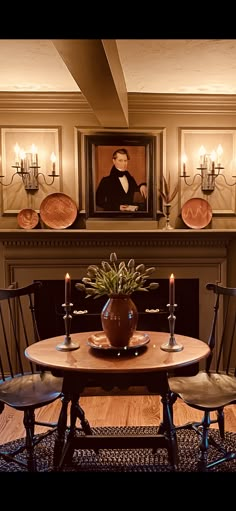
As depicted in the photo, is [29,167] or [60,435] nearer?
[60,435]

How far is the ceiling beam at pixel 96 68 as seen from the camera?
69.0 inches

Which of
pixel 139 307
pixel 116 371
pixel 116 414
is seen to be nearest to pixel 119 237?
pixel 139 307

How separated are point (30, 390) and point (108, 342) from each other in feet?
1.61

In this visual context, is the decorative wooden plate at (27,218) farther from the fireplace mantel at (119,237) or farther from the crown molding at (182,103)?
the crown molding at (182,103)

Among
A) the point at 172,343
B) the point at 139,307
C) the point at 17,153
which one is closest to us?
the point at 172,343

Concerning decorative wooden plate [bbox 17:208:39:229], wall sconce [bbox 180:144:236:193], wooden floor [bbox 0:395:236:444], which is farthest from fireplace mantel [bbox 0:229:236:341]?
wooden floor [bbox 0:395:236:444]

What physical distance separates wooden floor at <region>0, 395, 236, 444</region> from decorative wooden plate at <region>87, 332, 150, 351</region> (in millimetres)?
896

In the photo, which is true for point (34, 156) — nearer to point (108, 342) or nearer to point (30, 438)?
point (108, 342)

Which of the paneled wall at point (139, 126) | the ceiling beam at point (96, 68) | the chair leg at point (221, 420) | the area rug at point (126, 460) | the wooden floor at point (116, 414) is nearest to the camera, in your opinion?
the ceiling beam at point (96, 68)

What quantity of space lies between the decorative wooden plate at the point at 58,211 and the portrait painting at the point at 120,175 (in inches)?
5.4

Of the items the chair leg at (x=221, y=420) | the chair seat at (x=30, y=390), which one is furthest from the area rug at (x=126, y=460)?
the chair seat at (x=30, y=390)

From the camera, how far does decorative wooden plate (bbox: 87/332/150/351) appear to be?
198 centimetres

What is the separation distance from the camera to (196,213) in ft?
11.4
